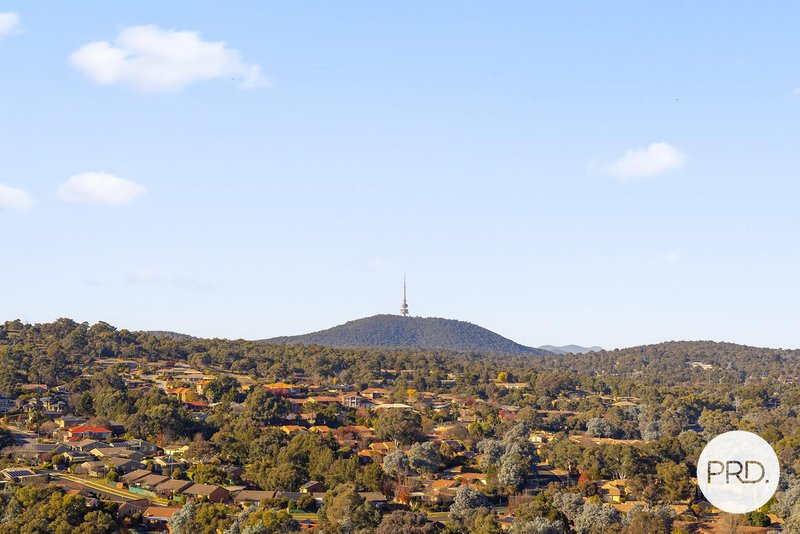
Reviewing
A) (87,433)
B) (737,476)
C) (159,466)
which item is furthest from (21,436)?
(737,476)

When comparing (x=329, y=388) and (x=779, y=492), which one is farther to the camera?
(x=329, y=388)

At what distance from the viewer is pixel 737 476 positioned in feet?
175

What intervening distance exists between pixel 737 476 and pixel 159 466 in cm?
3661

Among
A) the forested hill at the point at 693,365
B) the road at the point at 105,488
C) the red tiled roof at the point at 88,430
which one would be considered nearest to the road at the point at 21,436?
the red tiled roof at the point at 88,430

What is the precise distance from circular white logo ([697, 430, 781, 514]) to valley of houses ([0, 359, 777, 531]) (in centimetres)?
229

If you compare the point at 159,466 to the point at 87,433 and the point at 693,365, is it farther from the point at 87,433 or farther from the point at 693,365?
the point at 693,365

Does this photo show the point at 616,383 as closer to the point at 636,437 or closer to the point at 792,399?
the point at 792,399

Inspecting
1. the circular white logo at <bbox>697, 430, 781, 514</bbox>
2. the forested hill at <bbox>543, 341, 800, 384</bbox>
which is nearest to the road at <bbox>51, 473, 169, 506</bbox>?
the circular white logo at <bbox>697, 430, 781, 514</bbox>

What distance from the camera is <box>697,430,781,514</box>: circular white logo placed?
169 feet

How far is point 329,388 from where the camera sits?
10625 cm

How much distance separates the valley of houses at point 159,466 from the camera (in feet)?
168

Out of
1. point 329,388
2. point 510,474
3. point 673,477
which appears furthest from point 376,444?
point 329,388

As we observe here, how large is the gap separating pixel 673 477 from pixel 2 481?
39.7 metres

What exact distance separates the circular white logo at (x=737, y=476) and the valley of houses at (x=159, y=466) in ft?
7.53
